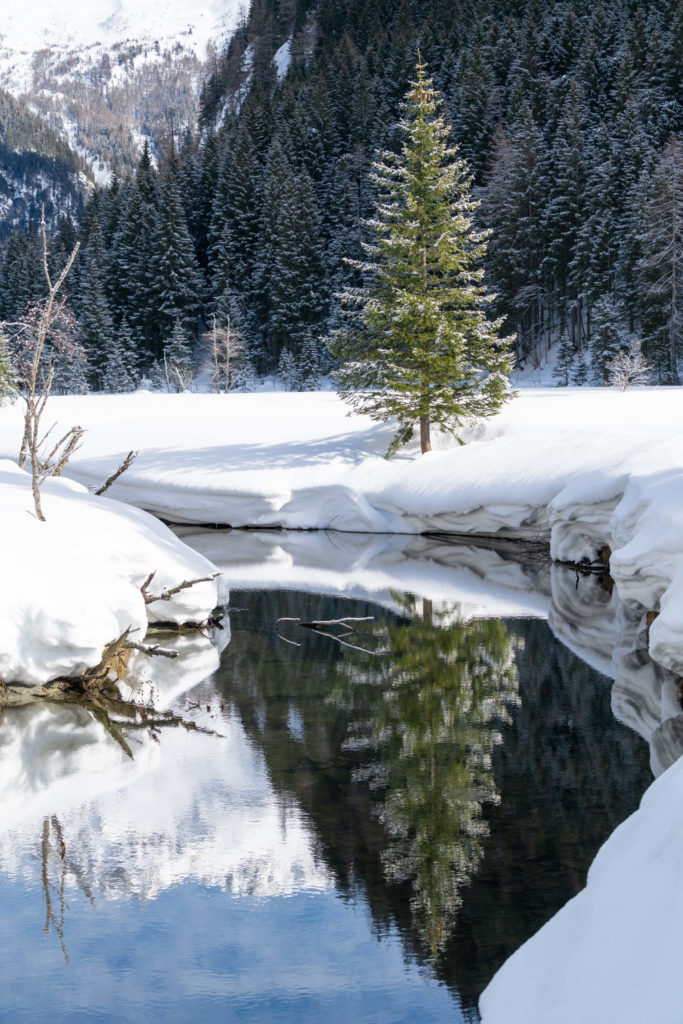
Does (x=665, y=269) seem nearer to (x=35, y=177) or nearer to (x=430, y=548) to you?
(x=430, y=548)

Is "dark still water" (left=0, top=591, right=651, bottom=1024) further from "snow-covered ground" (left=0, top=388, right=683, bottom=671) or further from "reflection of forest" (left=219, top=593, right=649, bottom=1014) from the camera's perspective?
"snow-covered ground" (left=0, top=388, right=683, bottom=671)

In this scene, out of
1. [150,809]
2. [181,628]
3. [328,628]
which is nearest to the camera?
[150,809]

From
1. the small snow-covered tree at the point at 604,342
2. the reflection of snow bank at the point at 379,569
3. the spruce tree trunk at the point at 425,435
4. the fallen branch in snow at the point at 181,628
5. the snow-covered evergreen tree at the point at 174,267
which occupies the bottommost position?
the reflection of snow bank at the point at 379,569

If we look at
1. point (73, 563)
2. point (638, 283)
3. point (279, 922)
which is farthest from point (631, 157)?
point (279, 922)

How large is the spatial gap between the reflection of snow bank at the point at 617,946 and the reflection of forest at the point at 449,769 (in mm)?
935

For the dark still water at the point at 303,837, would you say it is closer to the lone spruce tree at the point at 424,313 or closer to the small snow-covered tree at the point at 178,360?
the lone spruce tree at the point at 424,313

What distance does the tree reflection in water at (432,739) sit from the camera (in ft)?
21.6

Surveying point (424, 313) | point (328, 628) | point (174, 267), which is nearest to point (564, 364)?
point (424, 313)

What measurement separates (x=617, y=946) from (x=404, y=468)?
2022 centimetres

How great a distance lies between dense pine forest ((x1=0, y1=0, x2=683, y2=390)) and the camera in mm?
Result: 46844

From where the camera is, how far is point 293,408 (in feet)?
104

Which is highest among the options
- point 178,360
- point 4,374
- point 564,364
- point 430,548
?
point 178,360

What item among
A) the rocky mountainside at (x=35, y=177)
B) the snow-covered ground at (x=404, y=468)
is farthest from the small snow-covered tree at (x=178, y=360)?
the rocky mountainside at (x=35, y=177)

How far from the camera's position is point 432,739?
9336mm
